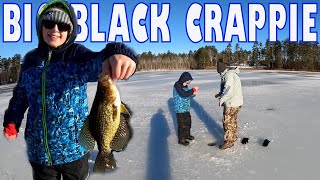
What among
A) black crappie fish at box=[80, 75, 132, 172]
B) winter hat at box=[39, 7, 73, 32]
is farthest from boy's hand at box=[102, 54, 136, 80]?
winter hat at box=[39, 7, 73, 32]

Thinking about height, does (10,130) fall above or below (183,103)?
above

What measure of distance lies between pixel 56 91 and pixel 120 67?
80 cm

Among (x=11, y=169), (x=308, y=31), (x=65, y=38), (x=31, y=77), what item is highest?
Answer: (x=308, y=31)

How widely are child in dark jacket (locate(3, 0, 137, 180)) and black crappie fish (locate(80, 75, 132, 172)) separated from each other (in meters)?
0.39

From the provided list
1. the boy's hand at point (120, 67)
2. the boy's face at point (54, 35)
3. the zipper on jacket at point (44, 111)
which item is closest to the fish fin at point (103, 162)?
the boy's hand at point (120, 67)

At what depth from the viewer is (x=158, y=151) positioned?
5.46 meters

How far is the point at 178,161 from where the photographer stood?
5.00 m

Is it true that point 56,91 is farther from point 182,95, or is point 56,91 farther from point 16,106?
point 182,95

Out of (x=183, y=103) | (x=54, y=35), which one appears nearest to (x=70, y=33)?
(x=54, y=35)

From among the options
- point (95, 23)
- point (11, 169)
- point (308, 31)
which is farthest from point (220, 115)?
point (308, 31)

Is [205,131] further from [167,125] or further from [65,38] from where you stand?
[65,38]

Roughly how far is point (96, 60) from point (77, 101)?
0.37 metres

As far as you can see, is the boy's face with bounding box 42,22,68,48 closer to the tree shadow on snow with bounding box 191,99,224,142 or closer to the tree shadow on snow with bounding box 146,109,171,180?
the tree shadow on snow with bounding box 146,109,171,180

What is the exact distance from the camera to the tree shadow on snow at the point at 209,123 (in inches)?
264
